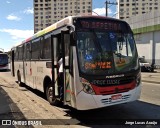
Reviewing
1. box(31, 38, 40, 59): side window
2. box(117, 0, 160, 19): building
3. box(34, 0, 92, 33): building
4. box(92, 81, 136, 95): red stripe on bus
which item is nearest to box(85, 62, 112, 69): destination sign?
box(92, 81, 136, 95): red stripe on bus

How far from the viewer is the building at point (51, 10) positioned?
62906 millimetres

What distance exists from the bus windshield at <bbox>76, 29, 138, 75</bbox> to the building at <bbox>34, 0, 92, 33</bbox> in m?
53.4

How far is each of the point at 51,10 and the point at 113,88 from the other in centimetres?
5911

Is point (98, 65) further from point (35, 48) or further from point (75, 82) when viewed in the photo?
point (35, 48)

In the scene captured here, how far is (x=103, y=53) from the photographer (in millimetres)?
8625

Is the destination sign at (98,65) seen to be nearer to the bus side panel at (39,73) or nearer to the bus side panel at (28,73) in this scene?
the bus side panel at (39,73)

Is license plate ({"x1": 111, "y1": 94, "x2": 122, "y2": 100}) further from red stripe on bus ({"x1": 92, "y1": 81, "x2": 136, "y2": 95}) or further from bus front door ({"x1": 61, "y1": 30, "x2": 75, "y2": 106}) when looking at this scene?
bus front door ({"x1": 61, "y1": 30, "x2": 75, "y2": 106})

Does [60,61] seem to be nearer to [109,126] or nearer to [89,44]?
[89,44]

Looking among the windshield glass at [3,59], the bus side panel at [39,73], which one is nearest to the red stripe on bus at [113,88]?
the bus side panel at [39,73]

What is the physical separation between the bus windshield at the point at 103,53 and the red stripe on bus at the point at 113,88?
1.33ft

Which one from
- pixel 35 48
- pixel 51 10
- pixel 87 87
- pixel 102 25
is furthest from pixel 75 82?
pixel 51 10

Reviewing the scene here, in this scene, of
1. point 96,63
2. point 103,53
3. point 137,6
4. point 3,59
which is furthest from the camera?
point 137,6

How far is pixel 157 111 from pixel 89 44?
124 inches

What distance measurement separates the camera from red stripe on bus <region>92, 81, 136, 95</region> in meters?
8.29
